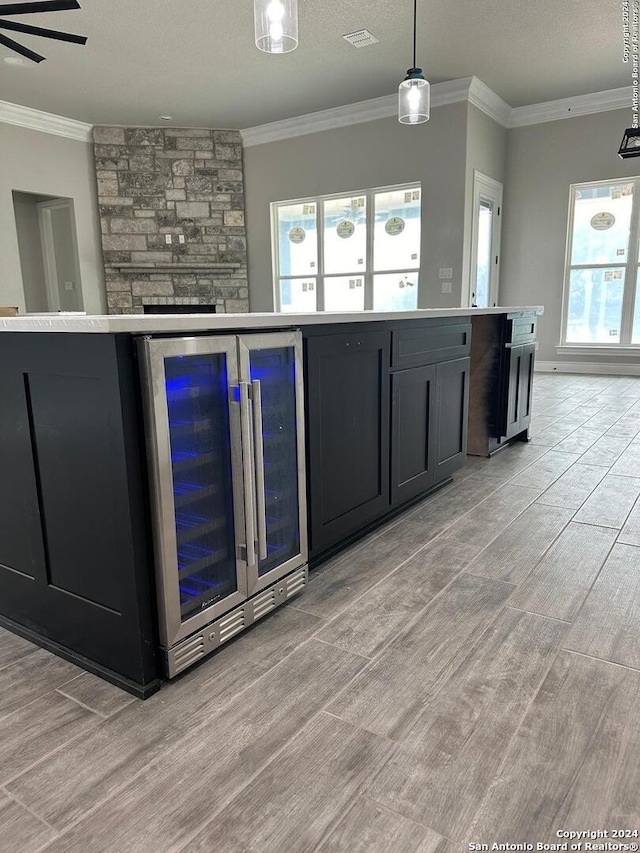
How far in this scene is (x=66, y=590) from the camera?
1.58 meters

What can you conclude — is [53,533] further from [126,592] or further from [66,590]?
[126,592]

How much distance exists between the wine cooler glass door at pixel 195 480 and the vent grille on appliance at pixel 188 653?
34 mm

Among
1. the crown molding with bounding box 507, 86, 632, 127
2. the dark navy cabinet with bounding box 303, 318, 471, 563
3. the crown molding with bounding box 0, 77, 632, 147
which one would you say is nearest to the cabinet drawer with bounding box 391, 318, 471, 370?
the dark navy cabinet with bounding box 303, 318, 471, 563

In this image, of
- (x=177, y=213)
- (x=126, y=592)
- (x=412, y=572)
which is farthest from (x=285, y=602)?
(x=177, y=213)

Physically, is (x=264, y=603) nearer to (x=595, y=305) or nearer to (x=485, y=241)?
(x=485, y=241)

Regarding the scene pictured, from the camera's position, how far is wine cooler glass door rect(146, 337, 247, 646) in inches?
54.3

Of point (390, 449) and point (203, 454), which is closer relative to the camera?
point (203, 454)

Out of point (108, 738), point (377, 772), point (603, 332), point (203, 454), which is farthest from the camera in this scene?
point (603, 332)

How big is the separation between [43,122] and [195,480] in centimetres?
A: 698

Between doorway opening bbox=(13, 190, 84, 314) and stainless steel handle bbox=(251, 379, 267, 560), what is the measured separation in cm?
669

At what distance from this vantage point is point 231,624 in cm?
164

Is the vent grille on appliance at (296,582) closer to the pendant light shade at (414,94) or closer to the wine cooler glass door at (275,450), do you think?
the wine cooler glass door at (275,450)

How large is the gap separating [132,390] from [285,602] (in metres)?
0.94
